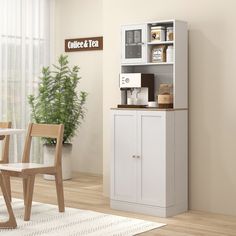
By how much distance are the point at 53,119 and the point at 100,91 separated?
0.88m

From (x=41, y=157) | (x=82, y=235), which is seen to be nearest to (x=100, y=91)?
(x=41, y=157)

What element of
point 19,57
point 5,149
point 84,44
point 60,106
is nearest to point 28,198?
point 5,149

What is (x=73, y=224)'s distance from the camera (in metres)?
4.79

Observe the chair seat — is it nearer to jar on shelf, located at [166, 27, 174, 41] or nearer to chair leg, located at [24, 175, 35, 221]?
chair leg, located at [24, 175, 35, 221]

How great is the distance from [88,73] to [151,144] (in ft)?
9.46

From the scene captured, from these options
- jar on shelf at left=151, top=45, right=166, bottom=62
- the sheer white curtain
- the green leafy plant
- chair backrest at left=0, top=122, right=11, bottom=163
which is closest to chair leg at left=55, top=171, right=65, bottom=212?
chair backrest at left=0, top=122, right=11, bottom=163

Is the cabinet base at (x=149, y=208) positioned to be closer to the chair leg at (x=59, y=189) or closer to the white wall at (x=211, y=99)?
the white wall at (x=211, y=99)

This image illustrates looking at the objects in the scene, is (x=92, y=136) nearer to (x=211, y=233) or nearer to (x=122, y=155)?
(x=122, y=155)

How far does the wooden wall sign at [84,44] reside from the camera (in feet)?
24.9

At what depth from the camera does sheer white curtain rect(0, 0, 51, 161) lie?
7.37 meters

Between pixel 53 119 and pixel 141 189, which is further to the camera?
pixel 53 119

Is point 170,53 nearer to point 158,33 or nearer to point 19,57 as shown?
point 158,33

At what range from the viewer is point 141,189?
524 cm

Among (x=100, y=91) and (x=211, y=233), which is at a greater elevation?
(x=100, y=91)
